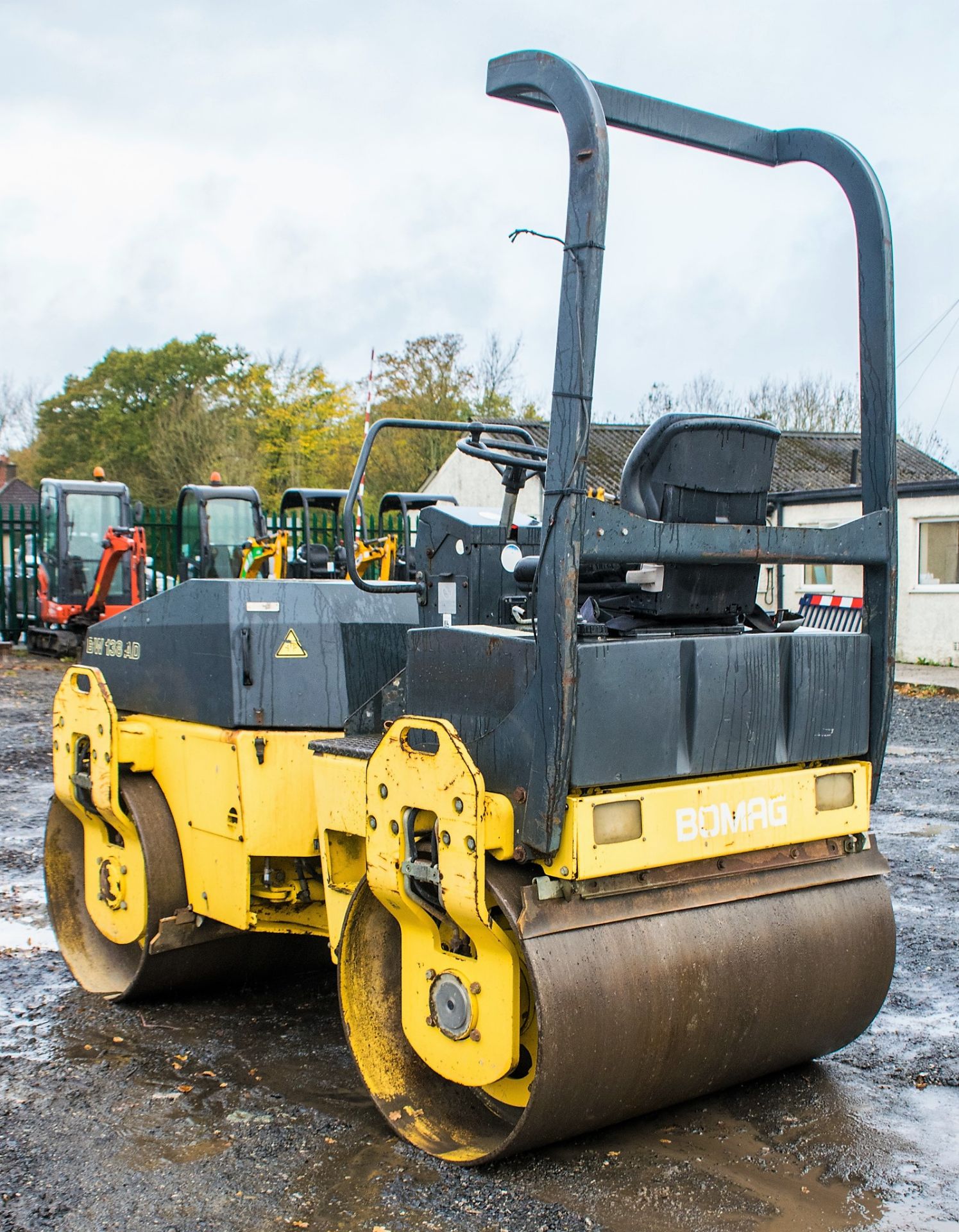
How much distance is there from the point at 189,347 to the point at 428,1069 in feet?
152

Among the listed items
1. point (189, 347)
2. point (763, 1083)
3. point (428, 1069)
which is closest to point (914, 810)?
point (763, 1083)

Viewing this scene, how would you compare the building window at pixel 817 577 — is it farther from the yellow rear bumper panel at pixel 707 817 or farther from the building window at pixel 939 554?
the yellow rear bumper panel at pixel 707 817

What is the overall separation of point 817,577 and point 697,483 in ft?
57.1

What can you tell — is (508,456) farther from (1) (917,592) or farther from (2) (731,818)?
(1) (917,592)

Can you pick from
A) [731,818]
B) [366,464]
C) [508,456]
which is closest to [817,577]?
[508,456]

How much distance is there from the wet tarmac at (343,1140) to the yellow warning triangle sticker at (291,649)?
1276mm

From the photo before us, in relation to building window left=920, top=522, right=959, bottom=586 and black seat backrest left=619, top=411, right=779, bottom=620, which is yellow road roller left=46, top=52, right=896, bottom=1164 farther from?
building window left=920, top=522, right=959, bottom=586

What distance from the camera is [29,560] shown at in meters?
20.3

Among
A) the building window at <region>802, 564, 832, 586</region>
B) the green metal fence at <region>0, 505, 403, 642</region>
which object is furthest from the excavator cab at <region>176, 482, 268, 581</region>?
the building window at <region>802, 564, 832, 586</region>

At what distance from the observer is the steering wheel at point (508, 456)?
3820mm

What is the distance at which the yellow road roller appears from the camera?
3.00 metres

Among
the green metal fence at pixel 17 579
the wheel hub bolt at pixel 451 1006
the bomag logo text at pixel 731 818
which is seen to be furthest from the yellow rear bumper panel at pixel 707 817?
the green metal fence at pixel 17 579

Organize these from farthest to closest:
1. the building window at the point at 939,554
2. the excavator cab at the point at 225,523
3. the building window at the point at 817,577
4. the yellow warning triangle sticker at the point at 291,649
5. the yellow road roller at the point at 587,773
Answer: the building window at the point at 817,577, the building window at the point at 939,554, the excavator cab at the point at 225,523, the yellow warning triangle sticker at the point at 291,649, the yellow road roller at the point at 587,773

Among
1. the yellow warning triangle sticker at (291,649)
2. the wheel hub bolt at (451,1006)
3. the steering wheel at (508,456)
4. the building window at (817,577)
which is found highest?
the steering wheel at (508,456)
